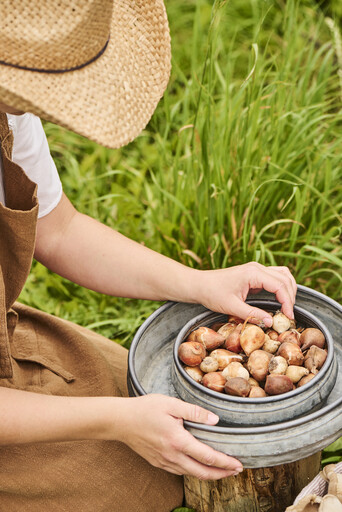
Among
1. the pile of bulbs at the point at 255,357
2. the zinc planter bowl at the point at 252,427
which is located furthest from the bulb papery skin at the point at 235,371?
the zinc planter bowl at the point at 252,427

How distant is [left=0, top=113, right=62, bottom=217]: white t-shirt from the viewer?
57.9 inches

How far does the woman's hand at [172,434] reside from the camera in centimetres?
116

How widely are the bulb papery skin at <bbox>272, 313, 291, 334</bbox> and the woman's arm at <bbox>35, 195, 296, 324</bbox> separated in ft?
0.10

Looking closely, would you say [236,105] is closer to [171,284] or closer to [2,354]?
[171,284]

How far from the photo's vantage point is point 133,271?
152cm

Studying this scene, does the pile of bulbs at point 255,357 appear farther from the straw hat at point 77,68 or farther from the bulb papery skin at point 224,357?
the straw hat at point 77,68

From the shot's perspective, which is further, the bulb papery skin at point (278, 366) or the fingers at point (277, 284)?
the fingers at point (277, 284)

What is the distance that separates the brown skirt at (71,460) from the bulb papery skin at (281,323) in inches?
15.7

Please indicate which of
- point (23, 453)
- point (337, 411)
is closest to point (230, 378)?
point (337, 411)

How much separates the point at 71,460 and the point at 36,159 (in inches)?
27.2

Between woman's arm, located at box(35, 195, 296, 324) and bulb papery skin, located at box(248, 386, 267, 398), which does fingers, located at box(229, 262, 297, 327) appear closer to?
woman's arm, located at box(35, 195, 296, 324)

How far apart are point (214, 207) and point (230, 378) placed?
86 centimetres

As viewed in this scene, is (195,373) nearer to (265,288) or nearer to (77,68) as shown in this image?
(265,288)

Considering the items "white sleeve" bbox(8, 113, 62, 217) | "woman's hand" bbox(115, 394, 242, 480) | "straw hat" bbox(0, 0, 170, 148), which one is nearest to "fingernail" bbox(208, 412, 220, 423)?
"woman's hand" bbox(115, 394, 242, 480)
